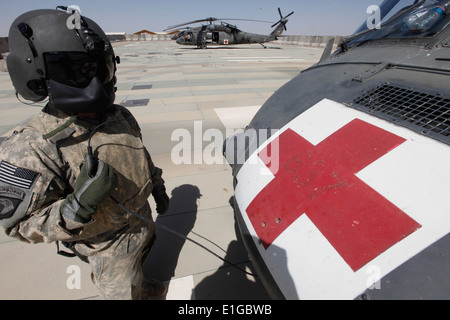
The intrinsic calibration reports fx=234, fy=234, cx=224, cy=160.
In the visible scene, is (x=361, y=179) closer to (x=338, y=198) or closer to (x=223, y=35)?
(x=338, y=198)

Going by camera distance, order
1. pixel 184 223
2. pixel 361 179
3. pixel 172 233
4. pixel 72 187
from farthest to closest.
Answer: pixel 184 223, pixel 172 233, pixel 72 187, pixel 361 179

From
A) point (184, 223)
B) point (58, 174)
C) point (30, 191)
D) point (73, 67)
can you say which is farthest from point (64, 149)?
point (184, 223)

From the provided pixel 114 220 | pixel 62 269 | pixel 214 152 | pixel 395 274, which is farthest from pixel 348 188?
pixel 214 152

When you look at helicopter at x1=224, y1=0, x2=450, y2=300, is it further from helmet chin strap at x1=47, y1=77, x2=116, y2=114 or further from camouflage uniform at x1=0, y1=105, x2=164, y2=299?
helmet chin strap at x1=47, y1=77, x2=116, y2=114

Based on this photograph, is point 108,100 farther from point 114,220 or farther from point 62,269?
point 62,269

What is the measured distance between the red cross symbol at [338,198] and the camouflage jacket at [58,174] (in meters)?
0.78

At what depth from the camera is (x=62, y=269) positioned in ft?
6.57

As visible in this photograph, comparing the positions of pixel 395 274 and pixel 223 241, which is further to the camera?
pixel 223 241

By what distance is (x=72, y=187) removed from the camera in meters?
1.31

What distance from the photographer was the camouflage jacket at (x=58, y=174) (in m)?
1.11

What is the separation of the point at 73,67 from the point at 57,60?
0.23 ft

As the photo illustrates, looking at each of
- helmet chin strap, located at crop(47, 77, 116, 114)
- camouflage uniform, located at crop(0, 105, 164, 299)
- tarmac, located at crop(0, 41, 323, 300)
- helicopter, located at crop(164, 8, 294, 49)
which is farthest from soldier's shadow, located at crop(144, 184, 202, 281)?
helicopter, located at crop(164, 8, 294, 49)
